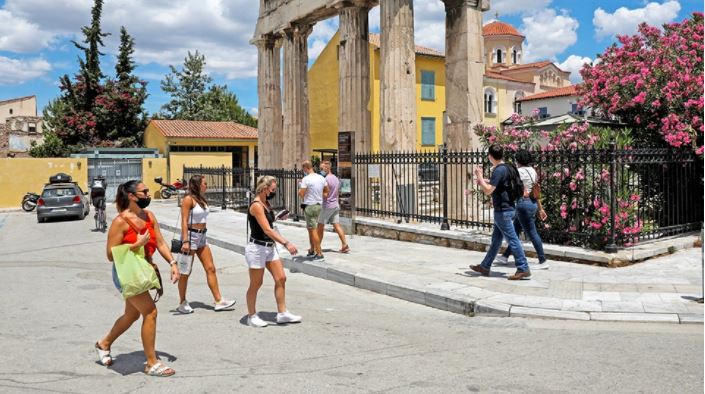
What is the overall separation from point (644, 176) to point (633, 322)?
16.5ft

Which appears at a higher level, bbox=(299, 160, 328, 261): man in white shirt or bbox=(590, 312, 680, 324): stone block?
bbox=(299, 160, 328, 261): man in white shirt

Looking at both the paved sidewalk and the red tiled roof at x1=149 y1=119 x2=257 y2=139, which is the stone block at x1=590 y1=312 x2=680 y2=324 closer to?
the paved sidewalk

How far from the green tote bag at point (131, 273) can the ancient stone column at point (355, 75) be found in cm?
1177

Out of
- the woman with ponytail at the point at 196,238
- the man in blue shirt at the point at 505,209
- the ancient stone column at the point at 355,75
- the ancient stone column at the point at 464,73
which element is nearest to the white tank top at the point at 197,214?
the woman with ponytail at the point at 196,238

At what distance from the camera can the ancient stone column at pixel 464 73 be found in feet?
46.1

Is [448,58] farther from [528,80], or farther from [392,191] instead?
[528,80]

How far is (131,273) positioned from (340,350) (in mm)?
1927

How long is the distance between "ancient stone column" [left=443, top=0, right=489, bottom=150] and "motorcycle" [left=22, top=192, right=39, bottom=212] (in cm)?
2013

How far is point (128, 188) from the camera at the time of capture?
4.82 meters

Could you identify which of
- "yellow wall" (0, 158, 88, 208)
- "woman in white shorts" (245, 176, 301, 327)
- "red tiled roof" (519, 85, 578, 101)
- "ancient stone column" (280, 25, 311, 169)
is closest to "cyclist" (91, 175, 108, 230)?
"ancient stone column" (280, 25, 311, 169)

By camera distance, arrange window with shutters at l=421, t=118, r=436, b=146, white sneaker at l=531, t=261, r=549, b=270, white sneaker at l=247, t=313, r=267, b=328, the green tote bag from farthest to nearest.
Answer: window with shutters at l=421, t=118, r=436, b=146 < white sneaker at l=531, t=261, r=549, b=270 < white sneaker at l=247, t=313, r=267, b=328 < the green tote bag

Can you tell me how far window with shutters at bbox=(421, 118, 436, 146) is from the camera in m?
38.9

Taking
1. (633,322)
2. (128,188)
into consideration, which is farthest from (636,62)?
(128,188)

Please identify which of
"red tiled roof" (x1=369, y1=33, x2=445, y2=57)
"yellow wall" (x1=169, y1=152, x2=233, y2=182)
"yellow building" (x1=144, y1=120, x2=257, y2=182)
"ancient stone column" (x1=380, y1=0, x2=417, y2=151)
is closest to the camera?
"ancient stone column" (x1=380, y1=0, x2=417, y2=151)
